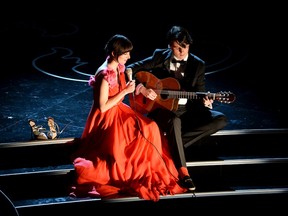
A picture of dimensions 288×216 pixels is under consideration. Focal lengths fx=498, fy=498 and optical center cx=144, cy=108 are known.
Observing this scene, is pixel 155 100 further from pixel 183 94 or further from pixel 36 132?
pixel 36 132

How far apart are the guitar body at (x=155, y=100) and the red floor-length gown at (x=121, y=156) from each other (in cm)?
15

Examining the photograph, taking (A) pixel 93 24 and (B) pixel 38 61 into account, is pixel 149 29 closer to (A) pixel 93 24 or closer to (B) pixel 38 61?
(A) pixel 93 24

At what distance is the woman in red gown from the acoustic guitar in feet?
0.50

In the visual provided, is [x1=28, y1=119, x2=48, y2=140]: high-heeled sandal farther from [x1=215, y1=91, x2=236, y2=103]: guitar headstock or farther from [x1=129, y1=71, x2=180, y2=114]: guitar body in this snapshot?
[x1=215, y1=91, x2=236, y2=103]: guitar headstock

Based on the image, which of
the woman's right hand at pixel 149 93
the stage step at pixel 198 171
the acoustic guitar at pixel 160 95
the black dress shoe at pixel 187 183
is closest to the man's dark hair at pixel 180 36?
the acoustic guitar at pixel 160 95

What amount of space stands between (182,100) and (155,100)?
28 cm

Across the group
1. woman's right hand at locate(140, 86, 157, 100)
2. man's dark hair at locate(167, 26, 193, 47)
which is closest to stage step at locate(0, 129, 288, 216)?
woman's right hand at locate(140, 86, 157, 100)

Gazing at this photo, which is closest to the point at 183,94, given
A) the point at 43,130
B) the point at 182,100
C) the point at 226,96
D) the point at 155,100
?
the point at 182,100

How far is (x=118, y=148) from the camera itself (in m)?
4.46

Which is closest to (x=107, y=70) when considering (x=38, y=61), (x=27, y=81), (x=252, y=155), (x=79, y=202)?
(x=79, y=202)

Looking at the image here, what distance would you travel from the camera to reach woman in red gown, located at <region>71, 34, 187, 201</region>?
4.37 metres

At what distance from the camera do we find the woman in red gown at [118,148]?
4.37 meters

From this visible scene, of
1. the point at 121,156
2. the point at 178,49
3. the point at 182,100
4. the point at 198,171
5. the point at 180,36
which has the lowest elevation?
the point at 198,171

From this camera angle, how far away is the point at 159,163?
457cm
